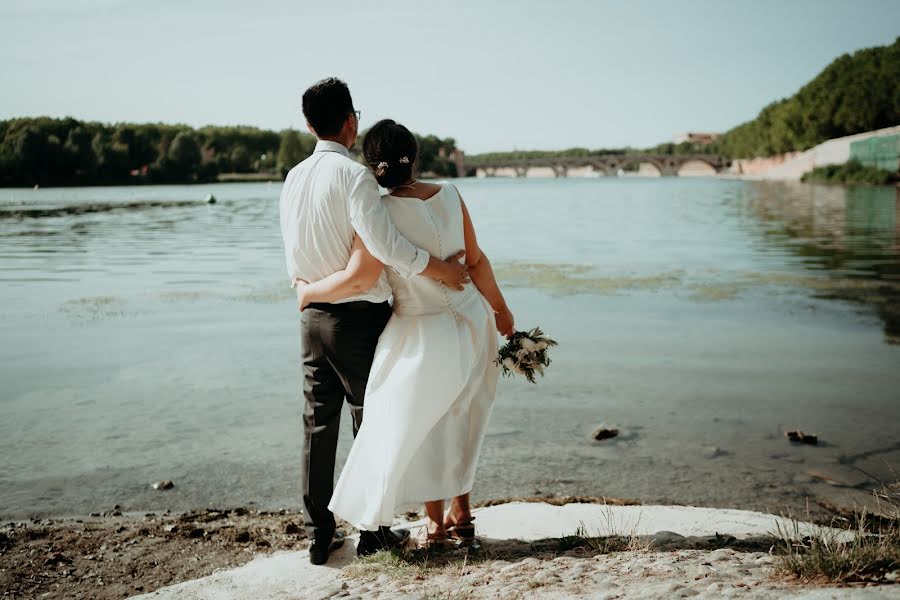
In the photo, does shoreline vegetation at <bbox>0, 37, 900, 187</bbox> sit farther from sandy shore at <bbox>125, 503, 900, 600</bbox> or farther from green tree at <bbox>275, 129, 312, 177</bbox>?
sandy shore at <bbox>125, 503, 900, 600</bbox>

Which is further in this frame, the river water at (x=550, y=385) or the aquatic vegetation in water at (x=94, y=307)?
the aquatic vegetation in water at (x=94, y=307)

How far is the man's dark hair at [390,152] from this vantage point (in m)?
3.48

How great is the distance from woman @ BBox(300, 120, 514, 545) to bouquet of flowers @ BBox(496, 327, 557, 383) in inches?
8.5

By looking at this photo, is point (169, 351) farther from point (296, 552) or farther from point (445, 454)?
point (445, 454)

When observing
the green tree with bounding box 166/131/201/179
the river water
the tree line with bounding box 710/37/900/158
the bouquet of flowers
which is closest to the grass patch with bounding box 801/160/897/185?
the tree line with bounding box 710/37/900/158

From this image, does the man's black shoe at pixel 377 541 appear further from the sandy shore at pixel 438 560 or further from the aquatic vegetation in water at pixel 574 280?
the aquatic vegetation in water at pixel 574 280

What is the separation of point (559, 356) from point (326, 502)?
587 centimetres

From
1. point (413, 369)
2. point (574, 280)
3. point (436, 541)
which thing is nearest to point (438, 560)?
point (436, 541)

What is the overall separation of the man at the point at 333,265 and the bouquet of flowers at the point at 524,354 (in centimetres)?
50

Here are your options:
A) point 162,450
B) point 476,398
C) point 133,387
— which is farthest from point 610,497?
point 133,387

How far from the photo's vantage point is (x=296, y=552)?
4145 millimetres

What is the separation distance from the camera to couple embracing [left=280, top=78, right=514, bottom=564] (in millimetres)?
3469

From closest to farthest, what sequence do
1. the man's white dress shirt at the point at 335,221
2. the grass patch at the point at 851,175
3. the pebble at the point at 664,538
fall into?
1. the man's white dress shirt at the point at 335,221
2. the pebble at the point at 664,538
3. the grass patch at the point at 851,175

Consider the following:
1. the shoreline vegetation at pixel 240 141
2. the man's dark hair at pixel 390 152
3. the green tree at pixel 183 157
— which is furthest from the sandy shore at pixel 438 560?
the green tree at pixel 183 157
